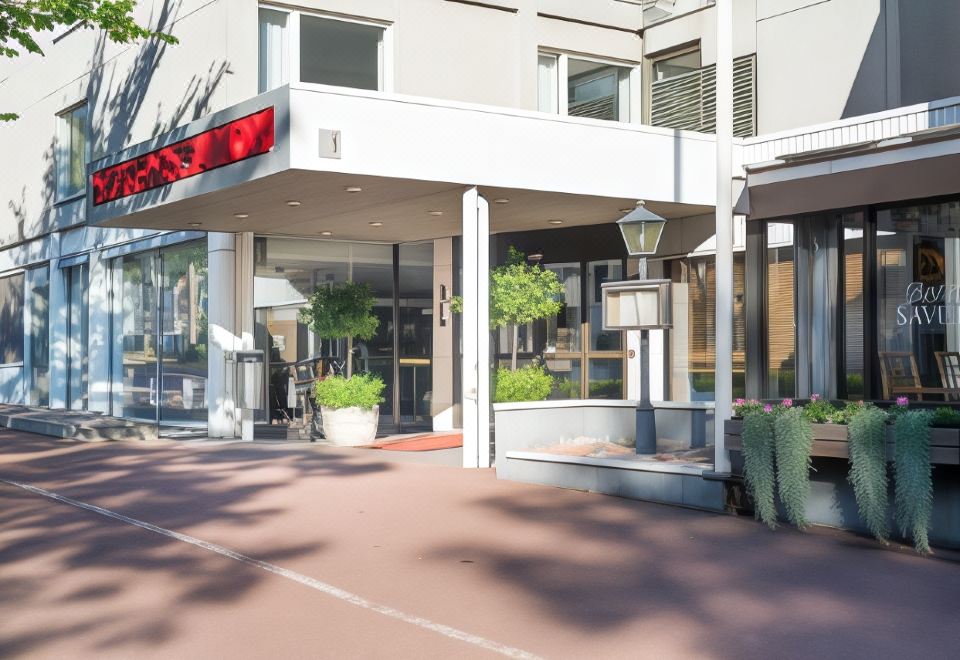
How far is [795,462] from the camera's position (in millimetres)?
8656

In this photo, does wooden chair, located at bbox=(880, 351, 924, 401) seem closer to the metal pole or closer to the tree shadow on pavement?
the metal pole

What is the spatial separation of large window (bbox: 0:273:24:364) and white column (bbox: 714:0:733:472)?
2171 centimetres

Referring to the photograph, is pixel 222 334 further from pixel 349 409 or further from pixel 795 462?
pixel 795 462

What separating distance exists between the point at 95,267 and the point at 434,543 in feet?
52.4

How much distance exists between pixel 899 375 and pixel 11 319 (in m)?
22.2

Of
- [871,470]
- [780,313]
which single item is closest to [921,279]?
[780,313]

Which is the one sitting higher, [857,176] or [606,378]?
[857,176]

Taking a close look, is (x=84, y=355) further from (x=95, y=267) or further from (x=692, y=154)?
(x=692, y=154)

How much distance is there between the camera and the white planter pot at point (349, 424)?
15727 millimetres

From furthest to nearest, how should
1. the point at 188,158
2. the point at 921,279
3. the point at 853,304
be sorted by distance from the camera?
the point at 188,158 < the point at 853,304 < the point at 921,279

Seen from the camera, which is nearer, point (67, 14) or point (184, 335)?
point (67, 14)

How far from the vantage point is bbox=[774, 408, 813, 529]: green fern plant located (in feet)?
28.3

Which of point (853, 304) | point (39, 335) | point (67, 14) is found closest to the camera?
point (853, 304)

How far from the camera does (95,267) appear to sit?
2223 centimetres
